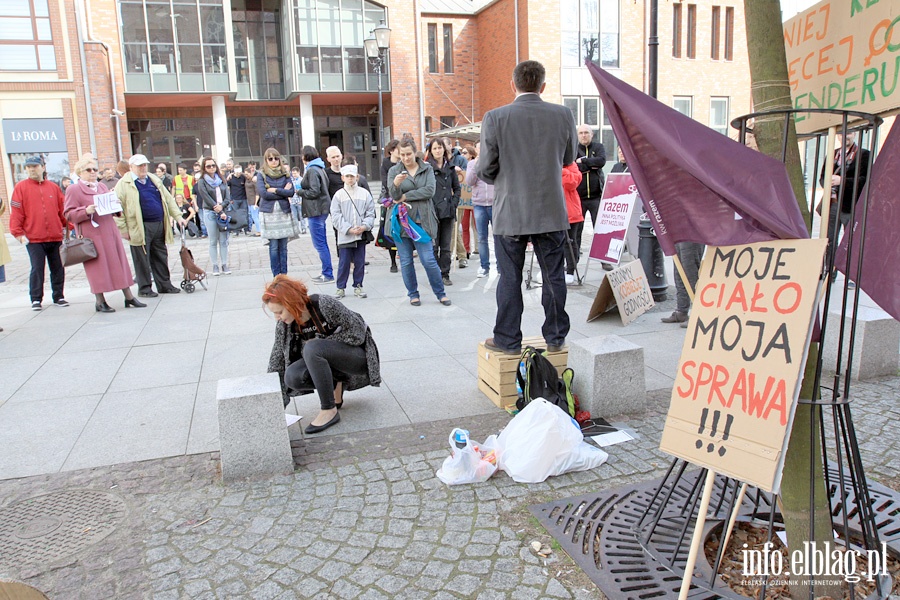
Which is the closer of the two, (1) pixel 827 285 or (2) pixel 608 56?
(1) pixel 827 285

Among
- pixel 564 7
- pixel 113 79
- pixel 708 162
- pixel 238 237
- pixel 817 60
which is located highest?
pixel 564 7

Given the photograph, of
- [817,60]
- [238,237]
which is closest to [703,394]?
[817,60]

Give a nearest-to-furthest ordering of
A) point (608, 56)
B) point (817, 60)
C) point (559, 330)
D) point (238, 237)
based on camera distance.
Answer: point (817, 60) → point (559, 330) → point (238, 237) → point (608, 56)

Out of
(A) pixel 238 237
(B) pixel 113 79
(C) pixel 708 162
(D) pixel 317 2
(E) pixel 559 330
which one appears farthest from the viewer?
(D) pixel 317 2

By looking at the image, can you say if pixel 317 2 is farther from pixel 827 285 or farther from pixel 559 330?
pixel 827 285

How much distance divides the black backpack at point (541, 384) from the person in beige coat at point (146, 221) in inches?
260

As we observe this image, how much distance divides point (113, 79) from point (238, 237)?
10886mm

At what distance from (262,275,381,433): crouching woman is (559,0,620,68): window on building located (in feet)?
81.4

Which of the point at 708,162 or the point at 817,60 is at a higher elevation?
the point at 817,60

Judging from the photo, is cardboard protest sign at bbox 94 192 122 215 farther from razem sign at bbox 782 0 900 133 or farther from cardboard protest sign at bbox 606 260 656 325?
razem sign at bbox 782 0 900 133

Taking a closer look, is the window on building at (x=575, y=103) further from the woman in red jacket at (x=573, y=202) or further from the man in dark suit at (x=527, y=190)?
the man in dark suit at (x=527, y=190)

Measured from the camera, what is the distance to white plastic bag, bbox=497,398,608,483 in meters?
3.69


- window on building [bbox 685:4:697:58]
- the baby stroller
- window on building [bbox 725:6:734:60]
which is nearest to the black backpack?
the baby stroller

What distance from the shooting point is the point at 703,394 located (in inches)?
96.2
